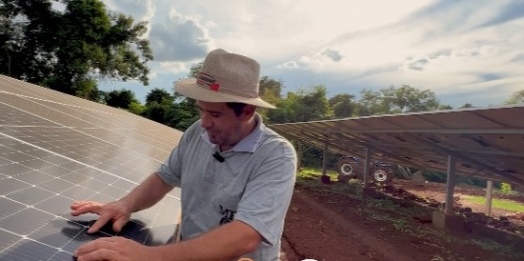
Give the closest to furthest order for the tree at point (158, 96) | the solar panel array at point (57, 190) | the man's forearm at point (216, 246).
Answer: the solar panel array at point (57, 190)
the man's forearm at point (216, 246)
the tree at point (158, 96)

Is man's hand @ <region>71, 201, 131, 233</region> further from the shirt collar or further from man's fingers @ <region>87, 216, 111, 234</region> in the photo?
the shirt collar

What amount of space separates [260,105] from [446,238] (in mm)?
10164

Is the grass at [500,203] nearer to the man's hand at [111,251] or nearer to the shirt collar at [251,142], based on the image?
the shirt collar at [251,142]

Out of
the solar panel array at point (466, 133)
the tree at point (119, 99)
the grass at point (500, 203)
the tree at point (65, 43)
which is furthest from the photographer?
the tree at point (119, 99)

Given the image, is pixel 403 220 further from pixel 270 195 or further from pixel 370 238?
pixel 270 195

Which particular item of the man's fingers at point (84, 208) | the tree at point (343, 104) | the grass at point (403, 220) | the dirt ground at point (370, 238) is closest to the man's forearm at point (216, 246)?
the man's fingers at point (84, 208)

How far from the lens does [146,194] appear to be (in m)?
2.74

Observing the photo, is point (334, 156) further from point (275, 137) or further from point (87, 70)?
point (275, 137)

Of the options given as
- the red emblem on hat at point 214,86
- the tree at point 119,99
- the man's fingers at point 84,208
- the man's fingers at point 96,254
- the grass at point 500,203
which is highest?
the tree at point 119,99

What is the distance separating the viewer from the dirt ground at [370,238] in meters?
9.38

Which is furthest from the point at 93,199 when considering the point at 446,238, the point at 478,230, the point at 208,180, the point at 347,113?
the point at 347,113

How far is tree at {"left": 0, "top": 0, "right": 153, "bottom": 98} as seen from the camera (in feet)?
99.5

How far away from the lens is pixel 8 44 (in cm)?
3152

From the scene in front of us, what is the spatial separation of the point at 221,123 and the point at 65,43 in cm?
3121
